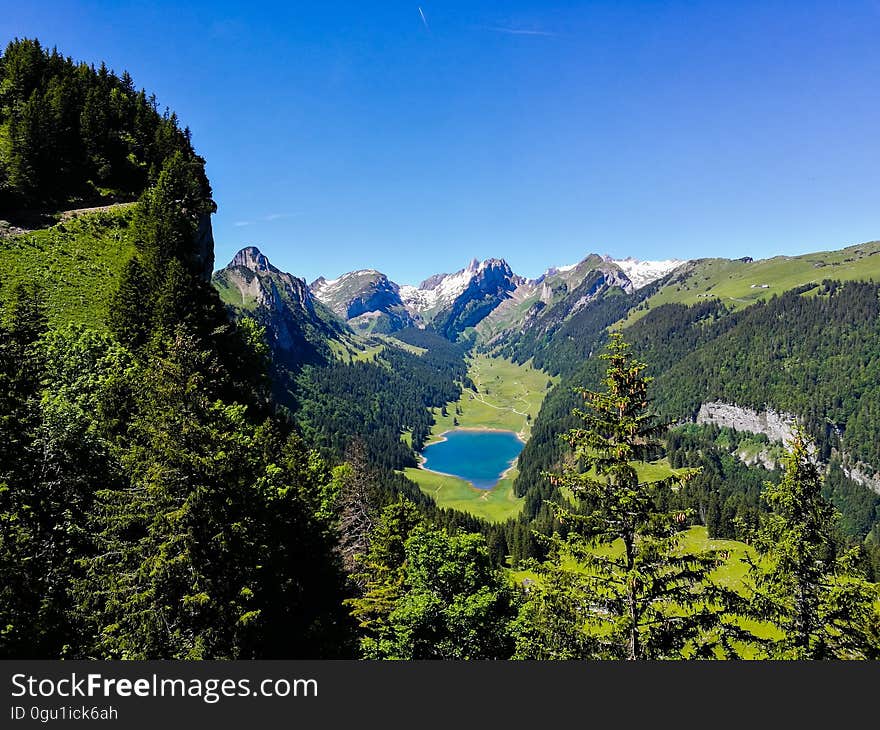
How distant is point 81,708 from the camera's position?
11797 mm

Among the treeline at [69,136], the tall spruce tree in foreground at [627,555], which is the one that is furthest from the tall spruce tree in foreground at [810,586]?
the treeline at [69,136]

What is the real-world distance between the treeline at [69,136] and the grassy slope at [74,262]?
355 inches

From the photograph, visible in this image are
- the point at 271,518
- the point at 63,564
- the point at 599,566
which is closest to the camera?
the point at 599,566

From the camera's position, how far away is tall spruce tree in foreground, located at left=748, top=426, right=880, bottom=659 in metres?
19.8

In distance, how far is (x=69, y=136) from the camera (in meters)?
62.3

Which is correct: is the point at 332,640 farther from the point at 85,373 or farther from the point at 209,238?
the point at 209,238

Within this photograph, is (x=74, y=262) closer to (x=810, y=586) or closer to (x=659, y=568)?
(x=659, y=568)

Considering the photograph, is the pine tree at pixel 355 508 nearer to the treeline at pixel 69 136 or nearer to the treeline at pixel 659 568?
the treeline at pixel 659 568

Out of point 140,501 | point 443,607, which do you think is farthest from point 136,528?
point 443,607

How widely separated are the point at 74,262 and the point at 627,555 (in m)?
58.4

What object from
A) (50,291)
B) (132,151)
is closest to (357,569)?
(50,291)

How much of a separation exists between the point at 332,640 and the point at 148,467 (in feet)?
56.4

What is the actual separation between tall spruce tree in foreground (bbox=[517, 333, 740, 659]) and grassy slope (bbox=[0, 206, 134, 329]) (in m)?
43.5

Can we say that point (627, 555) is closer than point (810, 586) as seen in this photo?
Yes
